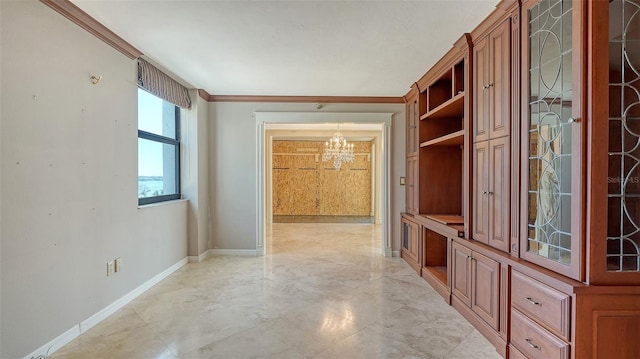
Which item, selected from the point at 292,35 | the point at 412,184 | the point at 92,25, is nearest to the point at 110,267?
→ the point at 92,25

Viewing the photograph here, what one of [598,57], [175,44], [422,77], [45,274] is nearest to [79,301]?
[45,274]

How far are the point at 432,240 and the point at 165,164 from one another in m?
3.59

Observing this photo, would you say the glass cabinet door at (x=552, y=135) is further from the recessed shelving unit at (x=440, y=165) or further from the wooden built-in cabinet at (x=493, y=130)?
the recessed shelving unit at (x=440, y=165)

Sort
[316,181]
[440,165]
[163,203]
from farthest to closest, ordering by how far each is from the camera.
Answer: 1. [316,181]
2. [440,165]
3. [163,203]

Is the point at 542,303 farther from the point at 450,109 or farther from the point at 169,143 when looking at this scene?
the point at 169,143

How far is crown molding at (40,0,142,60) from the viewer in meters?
2.23

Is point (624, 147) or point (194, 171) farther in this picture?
point (194, 171)

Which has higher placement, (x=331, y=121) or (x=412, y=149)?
(x=331, y=121)

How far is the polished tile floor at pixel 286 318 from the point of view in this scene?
7.36 ft

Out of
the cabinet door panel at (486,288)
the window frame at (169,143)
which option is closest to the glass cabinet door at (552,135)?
the cabinet door panel at (486,288)

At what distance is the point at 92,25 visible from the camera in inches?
99.7

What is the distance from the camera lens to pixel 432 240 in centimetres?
391

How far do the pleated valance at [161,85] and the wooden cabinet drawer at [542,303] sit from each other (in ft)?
12.5

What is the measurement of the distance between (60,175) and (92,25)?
1250 millimetres
